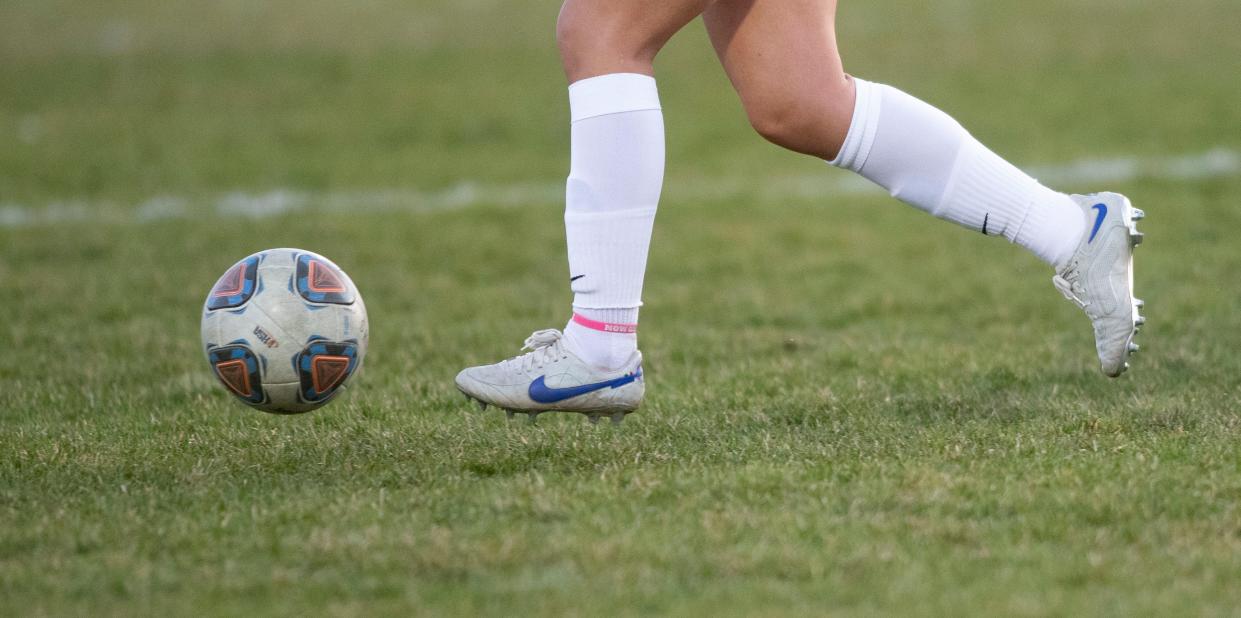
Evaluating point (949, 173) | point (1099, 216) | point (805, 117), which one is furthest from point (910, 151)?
point (1099, 216)

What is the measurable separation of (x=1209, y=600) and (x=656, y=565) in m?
0.88

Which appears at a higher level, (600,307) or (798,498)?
(600,307)

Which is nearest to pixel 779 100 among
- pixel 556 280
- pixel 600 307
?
pixel 600 307

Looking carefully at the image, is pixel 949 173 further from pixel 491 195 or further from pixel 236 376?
pixel 491 195

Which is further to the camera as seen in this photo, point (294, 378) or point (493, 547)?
point (294, 378)

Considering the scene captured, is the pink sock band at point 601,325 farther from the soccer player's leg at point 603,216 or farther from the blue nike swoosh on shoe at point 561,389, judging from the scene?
the blue nike swoosh on shoe at point 561,389

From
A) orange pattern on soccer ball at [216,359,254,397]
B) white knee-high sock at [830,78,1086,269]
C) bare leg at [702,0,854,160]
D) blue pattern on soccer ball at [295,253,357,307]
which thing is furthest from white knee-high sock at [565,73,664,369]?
orange pattern on soccer ball at [216,359,254,397]

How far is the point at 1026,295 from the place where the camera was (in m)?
6.14

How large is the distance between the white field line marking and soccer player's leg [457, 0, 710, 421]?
5.54 meters

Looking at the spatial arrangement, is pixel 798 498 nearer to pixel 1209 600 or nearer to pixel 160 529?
pixel 1209 600

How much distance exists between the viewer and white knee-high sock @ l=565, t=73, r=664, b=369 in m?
3.45

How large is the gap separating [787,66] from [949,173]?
0.45m

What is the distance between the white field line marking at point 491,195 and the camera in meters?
8.98

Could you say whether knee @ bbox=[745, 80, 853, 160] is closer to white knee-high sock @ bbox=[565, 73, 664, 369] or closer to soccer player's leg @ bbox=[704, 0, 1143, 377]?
soccer player's leg @ bbox=[704, 0, 1143, 377]
